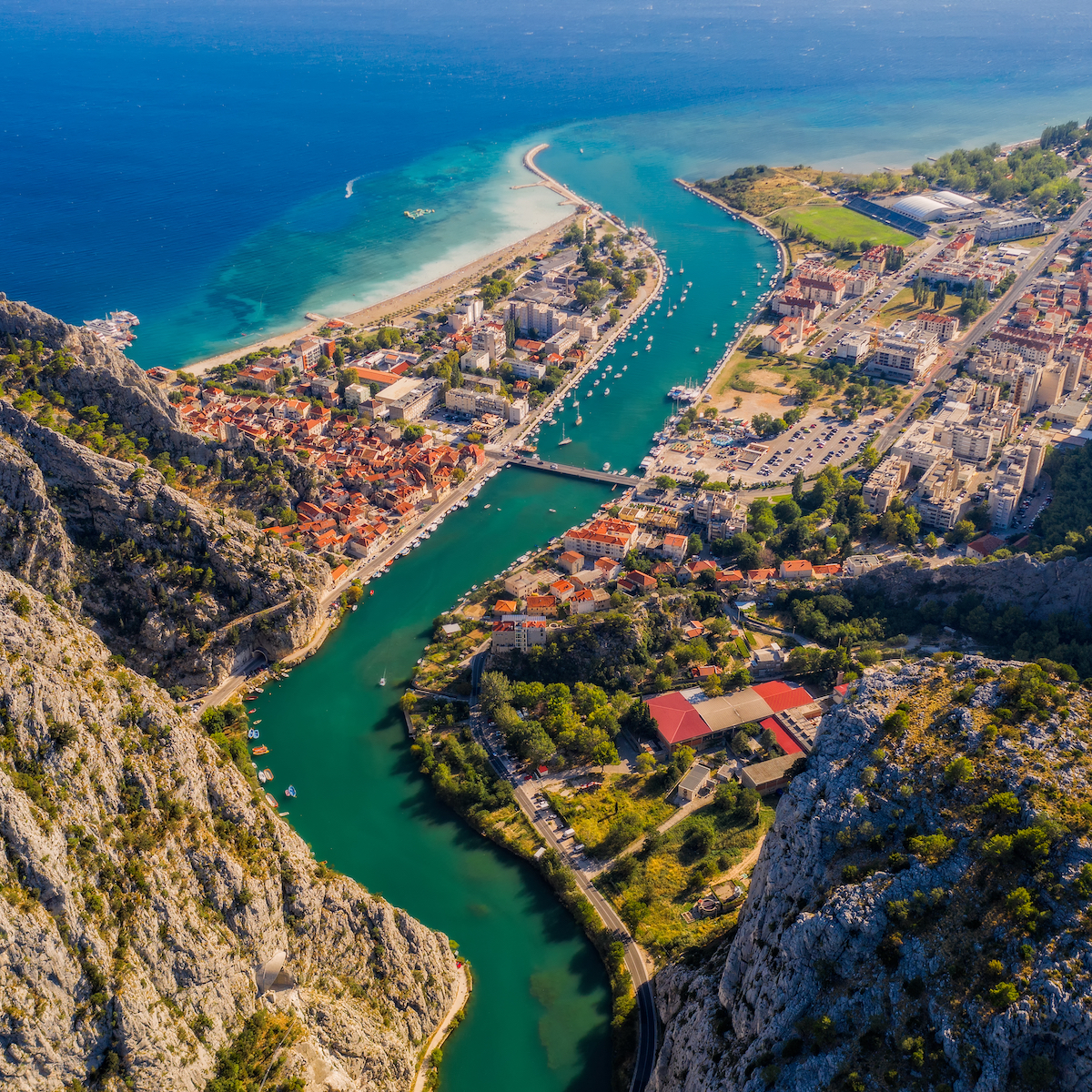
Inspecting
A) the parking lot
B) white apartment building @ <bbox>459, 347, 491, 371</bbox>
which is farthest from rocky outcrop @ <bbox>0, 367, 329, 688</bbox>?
white apartment building @ <bbox>459, 347, 491, 371</bbox>

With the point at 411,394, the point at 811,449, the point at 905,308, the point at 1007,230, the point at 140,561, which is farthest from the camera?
the point at 1007,230

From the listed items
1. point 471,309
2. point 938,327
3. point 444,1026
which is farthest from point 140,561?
point 938,327

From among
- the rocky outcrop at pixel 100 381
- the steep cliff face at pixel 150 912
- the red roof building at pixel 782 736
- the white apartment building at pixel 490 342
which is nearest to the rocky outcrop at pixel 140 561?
the rocky outcrop at pixel 100 381

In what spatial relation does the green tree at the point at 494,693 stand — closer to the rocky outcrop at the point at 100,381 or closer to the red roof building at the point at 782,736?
the red roof building at the point at 782,736

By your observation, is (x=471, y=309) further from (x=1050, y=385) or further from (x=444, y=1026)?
(x=444, y=1026)

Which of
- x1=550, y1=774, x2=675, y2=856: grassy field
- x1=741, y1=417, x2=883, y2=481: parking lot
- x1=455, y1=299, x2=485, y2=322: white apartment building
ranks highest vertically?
x1=455, y1=299, x2=485, y2=322: white apartment building

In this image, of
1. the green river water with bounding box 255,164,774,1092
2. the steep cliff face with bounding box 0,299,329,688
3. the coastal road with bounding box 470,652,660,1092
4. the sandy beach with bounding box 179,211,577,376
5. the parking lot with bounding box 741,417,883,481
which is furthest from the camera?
the sandy beach with bounding box 179,211,577,376

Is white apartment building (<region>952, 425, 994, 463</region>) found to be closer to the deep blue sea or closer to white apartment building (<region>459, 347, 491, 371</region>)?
white apartment building (<region>459, 347, 491, 371</region>)
